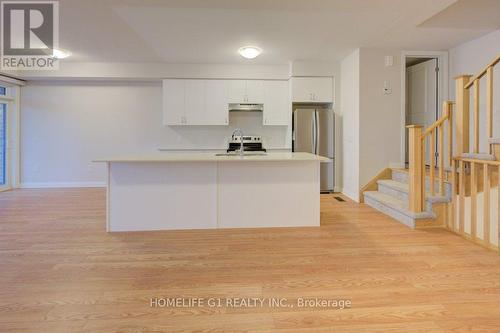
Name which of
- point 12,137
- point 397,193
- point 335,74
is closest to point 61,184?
point 12,137

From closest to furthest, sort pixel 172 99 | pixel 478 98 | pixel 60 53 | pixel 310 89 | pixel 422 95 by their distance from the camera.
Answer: pixel 478 98, pixel 60 53, pixel 422 95, pixel 310 89, pixel 172 99

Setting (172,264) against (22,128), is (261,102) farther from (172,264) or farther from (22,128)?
(22,128)

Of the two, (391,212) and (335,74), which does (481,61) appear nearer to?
(335,74)

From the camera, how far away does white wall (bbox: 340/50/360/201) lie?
4973 mm

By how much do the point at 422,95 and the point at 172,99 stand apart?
4.60m

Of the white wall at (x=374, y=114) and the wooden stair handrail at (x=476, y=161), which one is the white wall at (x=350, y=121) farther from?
the wooden stair handrail at (x=476, y=161)

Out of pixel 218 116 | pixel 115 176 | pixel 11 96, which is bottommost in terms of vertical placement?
pixel 115 176

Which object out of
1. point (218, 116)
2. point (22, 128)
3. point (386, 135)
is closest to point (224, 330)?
point (386, 135)

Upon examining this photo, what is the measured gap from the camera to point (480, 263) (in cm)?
243

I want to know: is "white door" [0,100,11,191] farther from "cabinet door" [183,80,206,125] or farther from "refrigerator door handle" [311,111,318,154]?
"refrigerator door handle" [311,111,318,154]

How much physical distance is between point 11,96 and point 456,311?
7657 millimetres

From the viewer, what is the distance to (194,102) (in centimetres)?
590

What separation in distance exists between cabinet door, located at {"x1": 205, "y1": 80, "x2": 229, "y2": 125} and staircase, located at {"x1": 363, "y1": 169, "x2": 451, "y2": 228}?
9.85 feet

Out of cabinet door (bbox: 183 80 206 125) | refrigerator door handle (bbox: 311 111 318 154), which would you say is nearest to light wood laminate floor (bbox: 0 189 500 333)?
refrigerator door handle (bbox: 311 111 318 154)
